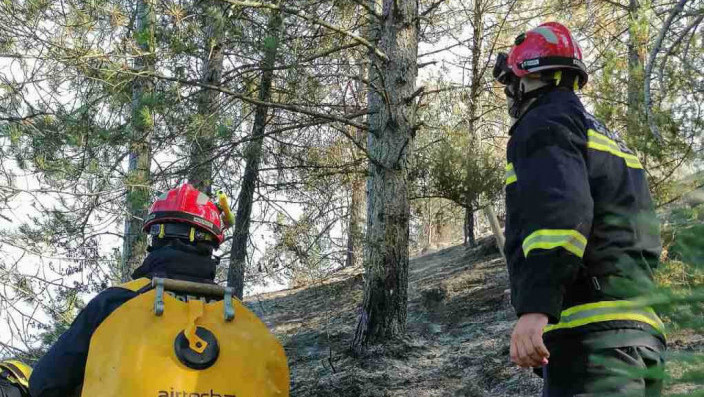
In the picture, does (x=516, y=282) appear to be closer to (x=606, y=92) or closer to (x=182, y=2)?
(x=606, y=92)

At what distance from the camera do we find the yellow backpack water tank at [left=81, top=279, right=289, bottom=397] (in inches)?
115

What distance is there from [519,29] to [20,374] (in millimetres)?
10164

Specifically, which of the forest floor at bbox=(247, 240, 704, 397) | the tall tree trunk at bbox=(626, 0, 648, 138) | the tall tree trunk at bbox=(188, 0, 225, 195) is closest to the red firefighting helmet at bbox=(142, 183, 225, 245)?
the tall tree trunk at bbox=(188, 0, 225, 195)

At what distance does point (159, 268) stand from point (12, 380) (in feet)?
3.53

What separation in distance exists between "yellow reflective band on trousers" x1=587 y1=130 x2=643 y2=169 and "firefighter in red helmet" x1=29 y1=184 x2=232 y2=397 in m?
1.94

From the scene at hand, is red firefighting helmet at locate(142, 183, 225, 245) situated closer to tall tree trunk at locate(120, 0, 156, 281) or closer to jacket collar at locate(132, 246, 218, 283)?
jacket collar at locate(132, 246, 218, 283)

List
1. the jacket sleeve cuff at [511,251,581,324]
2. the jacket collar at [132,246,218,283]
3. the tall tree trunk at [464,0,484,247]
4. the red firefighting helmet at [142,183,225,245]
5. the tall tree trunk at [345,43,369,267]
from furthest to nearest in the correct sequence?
1. the tall tree trunk at [464,0,484,247]
2. the tall tree trunk at [345,43,369,267]
3. the red firefighting helmet at [142,183,225,245]
4. the jacket collar at [132,246,218,283]
5. the jacket sleeve cuff at [511,251,581,324]

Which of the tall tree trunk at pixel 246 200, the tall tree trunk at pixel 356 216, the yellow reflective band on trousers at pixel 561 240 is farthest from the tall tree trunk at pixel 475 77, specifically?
the yellow reflective band on trousers at pixel 561 240

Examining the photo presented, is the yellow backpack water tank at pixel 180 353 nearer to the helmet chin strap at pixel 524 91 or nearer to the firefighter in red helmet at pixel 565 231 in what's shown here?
the firefighter in red helmet at pixel 565 231

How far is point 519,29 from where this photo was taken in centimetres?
1223

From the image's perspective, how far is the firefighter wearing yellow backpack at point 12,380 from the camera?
378 cm

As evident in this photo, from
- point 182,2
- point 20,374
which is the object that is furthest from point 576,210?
→ point 182,2

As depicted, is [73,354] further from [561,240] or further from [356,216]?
[356,216]

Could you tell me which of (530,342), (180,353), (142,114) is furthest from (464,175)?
(530,342)
